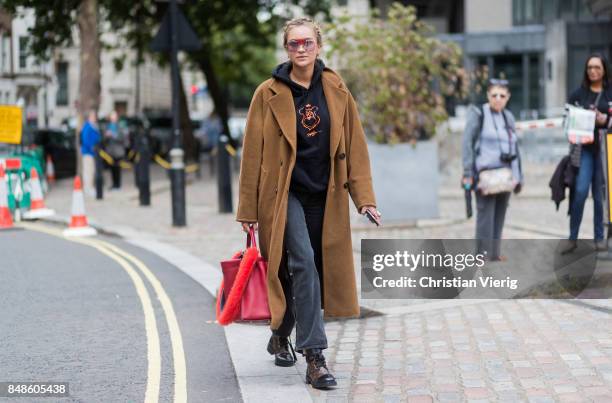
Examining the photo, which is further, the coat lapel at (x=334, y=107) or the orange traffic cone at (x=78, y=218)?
the orange traffic cone at (x=78, y=218)

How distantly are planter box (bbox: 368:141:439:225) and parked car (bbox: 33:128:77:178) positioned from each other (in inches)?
706

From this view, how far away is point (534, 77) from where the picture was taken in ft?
124

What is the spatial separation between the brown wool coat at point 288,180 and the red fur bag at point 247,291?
57 millimetres

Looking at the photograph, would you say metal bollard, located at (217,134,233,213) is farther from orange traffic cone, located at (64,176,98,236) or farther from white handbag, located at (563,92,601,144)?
white handbag, located at (563,92,601,144)

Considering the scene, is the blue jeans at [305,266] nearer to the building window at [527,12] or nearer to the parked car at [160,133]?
the building window at [527,12]

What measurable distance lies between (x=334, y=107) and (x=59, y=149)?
2649 centimetres

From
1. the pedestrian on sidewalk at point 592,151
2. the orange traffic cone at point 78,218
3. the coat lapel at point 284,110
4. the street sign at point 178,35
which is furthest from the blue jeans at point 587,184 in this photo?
the orange traffic cone at point 78,218

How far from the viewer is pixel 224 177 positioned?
16734 mm

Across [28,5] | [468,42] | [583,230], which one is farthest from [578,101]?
[468,42]

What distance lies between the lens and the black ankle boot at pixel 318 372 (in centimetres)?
543

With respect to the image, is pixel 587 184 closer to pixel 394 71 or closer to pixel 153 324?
pixel 394 71

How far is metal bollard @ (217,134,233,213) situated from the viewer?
1673 cm

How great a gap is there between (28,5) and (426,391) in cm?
2301

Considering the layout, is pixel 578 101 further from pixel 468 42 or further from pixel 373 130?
pixel 468 42
